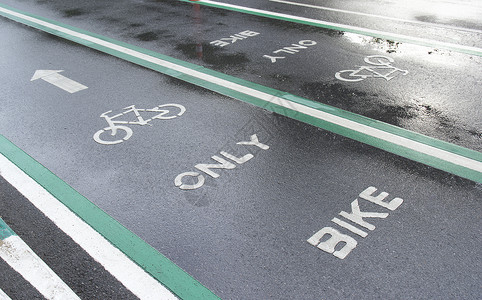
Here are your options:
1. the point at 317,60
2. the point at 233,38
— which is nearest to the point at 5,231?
the point at 317,60

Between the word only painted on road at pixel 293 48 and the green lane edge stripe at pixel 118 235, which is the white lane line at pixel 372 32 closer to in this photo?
the word only painted on road at pixel 293 48

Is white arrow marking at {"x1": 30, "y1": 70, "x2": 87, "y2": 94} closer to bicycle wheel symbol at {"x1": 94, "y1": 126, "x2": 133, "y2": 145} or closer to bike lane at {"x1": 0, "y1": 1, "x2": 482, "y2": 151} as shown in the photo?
bicycle wheel symbol at {"x1": 94, "y1": 126, "x2": 133, "y2": 145}

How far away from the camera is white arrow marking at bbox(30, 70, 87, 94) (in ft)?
20.3

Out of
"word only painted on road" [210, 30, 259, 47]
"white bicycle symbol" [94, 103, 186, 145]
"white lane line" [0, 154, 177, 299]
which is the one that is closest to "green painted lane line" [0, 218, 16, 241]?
"white lane line" [0, 154, 177, 299]

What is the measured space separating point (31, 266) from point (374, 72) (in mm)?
5059

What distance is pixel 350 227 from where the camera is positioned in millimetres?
3344

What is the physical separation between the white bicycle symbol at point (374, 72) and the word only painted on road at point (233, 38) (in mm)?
2423

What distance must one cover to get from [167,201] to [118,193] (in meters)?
0.50

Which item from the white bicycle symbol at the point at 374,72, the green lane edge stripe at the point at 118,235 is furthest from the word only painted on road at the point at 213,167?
the white bicycle symbol at the point at 374,72

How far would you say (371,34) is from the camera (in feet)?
25.5

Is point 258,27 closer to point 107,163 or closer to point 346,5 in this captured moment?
point 346,5

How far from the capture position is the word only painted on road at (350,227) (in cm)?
316

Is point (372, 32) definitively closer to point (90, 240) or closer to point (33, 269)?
point (90, 240)

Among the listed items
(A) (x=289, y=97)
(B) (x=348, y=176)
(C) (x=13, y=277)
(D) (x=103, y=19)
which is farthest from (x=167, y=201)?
(D) (x=103, y=19)
